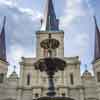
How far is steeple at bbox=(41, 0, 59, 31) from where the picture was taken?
32.1m

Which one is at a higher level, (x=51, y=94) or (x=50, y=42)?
(x=50, y=42)

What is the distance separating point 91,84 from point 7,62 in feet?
38.0

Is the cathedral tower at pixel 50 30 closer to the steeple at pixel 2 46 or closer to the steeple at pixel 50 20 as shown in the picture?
the steeple at pixel 50 20

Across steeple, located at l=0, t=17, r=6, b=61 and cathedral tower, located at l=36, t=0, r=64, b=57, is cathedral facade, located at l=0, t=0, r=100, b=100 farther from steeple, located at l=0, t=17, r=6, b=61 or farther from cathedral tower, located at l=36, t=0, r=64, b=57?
steeple, located at l=0, t=17, r=6, b=61

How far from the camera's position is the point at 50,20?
34.0 metres

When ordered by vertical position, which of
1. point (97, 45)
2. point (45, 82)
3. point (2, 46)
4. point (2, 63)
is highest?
point (2, 46)

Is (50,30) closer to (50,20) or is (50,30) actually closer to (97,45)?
(50,20)

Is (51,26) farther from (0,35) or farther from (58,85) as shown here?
(58,85)

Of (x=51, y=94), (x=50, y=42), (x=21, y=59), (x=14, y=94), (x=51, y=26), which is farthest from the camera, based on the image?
(x=51, y=26)

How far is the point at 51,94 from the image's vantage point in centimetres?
969

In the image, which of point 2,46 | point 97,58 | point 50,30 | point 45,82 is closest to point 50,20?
point 50,30

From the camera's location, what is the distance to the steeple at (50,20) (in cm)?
3212

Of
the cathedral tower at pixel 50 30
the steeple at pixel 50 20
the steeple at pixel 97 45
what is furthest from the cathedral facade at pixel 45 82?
the steeple at pixel 50 20

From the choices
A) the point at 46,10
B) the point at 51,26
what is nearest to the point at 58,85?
the point at 51,26
